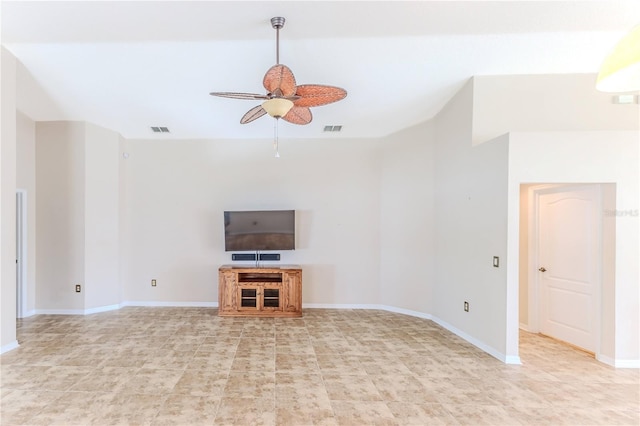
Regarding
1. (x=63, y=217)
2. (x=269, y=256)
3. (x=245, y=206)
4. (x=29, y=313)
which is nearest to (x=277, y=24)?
(x=245, y=206)

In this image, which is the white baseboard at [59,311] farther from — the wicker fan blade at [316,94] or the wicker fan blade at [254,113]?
the wicker fan blade at [316,94]

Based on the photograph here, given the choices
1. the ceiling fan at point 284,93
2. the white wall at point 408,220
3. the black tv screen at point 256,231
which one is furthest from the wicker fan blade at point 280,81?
the white wall at point 408,220

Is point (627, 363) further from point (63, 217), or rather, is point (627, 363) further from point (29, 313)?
point (29, 313)

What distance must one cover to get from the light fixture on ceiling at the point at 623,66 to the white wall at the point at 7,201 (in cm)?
518

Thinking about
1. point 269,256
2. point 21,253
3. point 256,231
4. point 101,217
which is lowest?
point 269,256

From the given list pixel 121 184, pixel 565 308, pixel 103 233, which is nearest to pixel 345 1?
pixel 565 308

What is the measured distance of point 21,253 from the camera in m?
4.61

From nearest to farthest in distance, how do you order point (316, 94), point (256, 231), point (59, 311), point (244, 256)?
point (316, 94) < point (59, 311) < point (256, 231) < point (244, 256)

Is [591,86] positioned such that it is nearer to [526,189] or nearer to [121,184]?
[526,189]

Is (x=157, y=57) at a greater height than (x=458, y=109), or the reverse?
(x=157, y=57)

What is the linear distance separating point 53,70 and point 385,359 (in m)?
5.16

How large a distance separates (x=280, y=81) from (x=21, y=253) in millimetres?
5037

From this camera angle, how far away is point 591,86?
3.61 m

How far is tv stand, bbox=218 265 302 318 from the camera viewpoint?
187 inches
